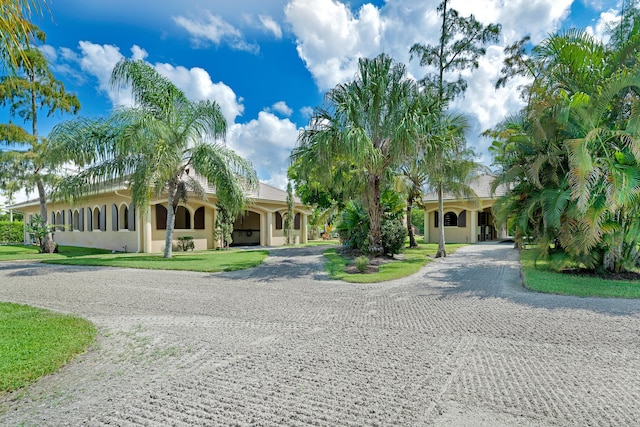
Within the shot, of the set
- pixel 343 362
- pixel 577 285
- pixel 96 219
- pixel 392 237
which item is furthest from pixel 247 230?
pixel 343 362

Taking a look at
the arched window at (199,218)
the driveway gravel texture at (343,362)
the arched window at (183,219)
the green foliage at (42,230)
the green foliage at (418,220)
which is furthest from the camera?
the green foliage at (418,220)

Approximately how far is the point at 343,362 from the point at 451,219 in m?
25.1

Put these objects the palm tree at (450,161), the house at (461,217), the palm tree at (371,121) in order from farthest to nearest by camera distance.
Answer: the house at (461,217)
the palm tree at (450,161)
the palm tree at (371,121)

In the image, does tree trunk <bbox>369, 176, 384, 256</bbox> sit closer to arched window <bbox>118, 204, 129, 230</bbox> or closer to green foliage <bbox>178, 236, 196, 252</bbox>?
green foliage <bbox>178, 236, 196, 252</bbox>

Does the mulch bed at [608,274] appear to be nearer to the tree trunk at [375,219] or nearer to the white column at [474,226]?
the tree trunk at [375,219]

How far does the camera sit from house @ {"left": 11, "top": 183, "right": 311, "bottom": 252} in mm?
18656

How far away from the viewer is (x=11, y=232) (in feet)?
99.1

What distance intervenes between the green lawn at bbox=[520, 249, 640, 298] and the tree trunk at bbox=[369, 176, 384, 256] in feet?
17.0

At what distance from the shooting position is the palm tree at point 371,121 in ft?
37.2

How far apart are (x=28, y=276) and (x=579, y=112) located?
53.4 feet

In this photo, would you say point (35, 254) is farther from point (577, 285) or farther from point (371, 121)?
point (577, 285)

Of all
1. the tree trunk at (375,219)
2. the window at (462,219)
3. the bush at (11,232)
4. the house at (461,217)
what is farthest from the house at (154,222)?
the window at (462,219)

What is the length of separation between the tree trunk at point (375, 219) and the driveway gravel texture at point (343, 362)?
5.85 metres

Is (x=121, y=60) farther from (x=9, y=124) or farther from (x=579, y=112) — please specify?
(x=579, y=112)
